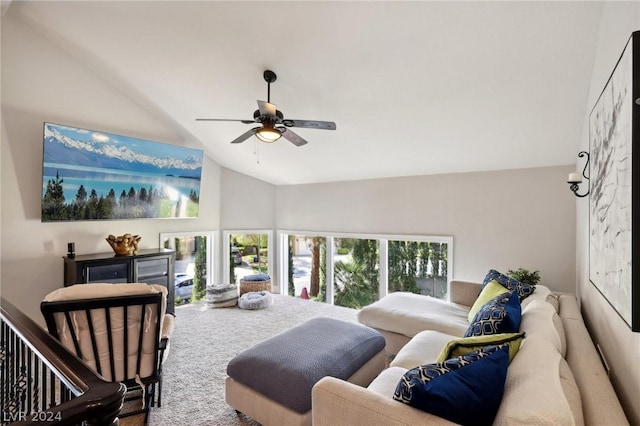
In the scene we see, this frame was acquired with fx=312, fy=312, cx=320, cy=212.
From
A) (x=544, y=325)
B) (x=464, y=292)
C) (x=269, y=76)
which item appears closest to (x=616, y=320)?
(x=544, y=325)

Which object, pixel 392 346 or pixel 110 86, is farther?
pixel 110 86

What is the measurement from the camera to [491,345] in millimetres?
1443

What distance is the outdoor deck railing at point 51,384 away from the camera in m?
0.74

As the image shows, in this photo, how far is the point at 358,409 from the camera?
4.49 feet

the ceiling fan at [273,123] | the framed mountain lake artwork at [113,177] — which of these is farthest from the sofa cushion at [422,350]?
the framed mountain lake artwork at [113,177]

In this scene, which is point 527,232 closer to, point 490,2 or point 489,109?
point 489,109

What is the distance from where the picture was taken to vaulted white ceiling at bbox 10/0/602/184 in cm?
216

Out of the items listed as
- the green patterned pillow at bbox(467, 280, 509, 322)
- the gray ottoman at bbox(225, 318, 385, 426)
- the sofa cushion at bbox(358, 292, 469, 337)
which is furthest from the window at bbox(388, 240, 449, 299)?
the gray ottoman at bbox(225, 318, 385, 426)

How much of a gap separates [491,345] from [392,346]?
75.7 inches

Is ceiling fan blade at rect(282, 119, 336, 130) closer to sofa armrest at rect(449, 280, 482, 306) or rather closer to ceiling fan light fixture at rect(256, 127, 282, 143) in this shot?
ceiling fan light fixture at rect(256, 127, 282, 143)

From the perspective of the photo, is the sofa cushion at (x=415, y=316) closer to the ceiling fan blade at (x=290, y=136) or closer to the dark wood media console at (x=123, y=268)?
the ceiling fan blade at (x=290, y=136)

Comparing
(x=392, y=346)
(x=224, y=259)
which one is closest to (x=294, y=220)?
(x=224, y=259)

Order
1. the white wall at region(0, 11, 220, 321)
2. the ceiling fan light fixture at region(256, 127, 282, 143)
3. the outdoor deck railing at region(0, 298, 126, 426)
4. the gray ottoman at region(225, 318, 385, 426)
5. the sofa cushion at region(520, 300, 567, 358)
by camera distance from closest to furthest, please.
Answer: the outdoor deck railing at region(0, 298, 126, 426)
the sofa cushion at region(520, 300, 567, 358)
the gray ottoman at region(225, 318, 385, 426)
the ceiling fan light fixture at region(256, 127, 282, 143)
the white wall at region(0, 11, 220, 321)

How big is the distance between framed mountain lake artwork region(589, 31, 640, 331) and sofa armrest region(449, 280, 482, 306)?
72.8 inches
